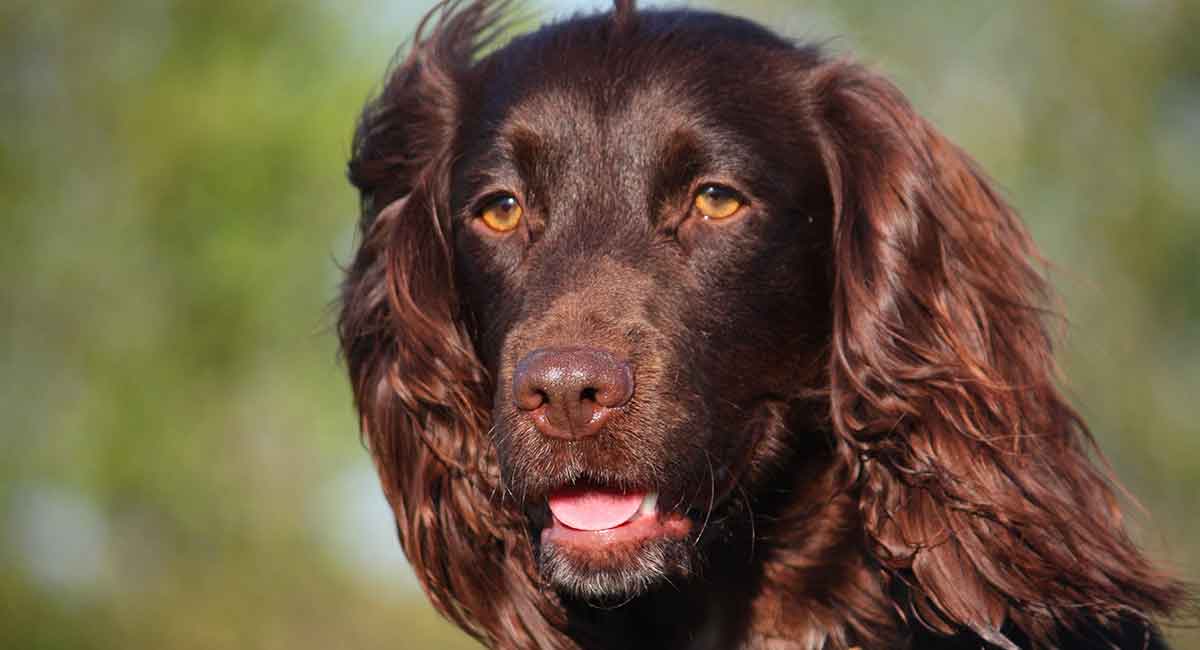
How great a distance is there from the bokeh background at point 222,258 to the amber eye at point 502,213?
13700 millimetres

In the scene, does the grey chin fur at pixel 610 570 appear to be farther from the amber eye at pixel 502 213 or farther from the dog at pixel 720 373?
the amber eye at pixel 502 213

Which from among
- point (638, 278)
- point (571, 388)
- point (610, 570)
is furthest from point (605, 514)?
point (638, 278)

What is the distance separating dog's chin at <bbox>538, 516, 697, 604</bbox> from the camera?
Answer: 3229 mm

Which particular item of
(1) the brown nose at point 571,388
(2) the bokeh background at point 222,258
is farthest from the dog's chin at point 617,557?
(2) the bokeh background at point 222,258

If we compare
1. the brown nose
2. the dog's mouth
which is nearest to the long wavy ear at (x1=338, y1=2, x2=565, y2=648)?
the dog's mouth

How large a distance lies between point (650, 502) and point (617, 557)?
0.52 ft

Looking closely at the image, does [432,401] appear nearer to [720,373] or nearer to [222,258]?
[720,373]

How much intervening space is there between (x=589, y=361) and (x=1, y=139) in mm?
19518

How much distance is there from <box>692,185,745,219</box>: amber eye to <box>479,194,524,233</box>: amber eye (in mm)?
443

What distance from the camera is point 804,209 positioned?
143 inches

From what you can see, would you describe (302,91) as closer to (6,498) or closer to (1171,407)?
(6,498)

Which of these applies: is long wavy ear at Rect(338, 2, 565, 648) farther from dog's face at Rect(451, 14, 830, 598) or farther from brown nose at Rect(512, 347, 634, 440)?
brown nose at Rect(512, 347, 634, 440)

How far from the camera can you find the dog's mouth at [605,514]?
130 inches

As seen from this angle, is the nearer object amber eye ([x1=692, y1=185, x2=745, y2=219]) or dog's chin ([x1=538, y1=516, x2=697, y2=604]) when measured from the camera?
dog's chin ([x1=538, y1=516, x2=697, y2=604])
